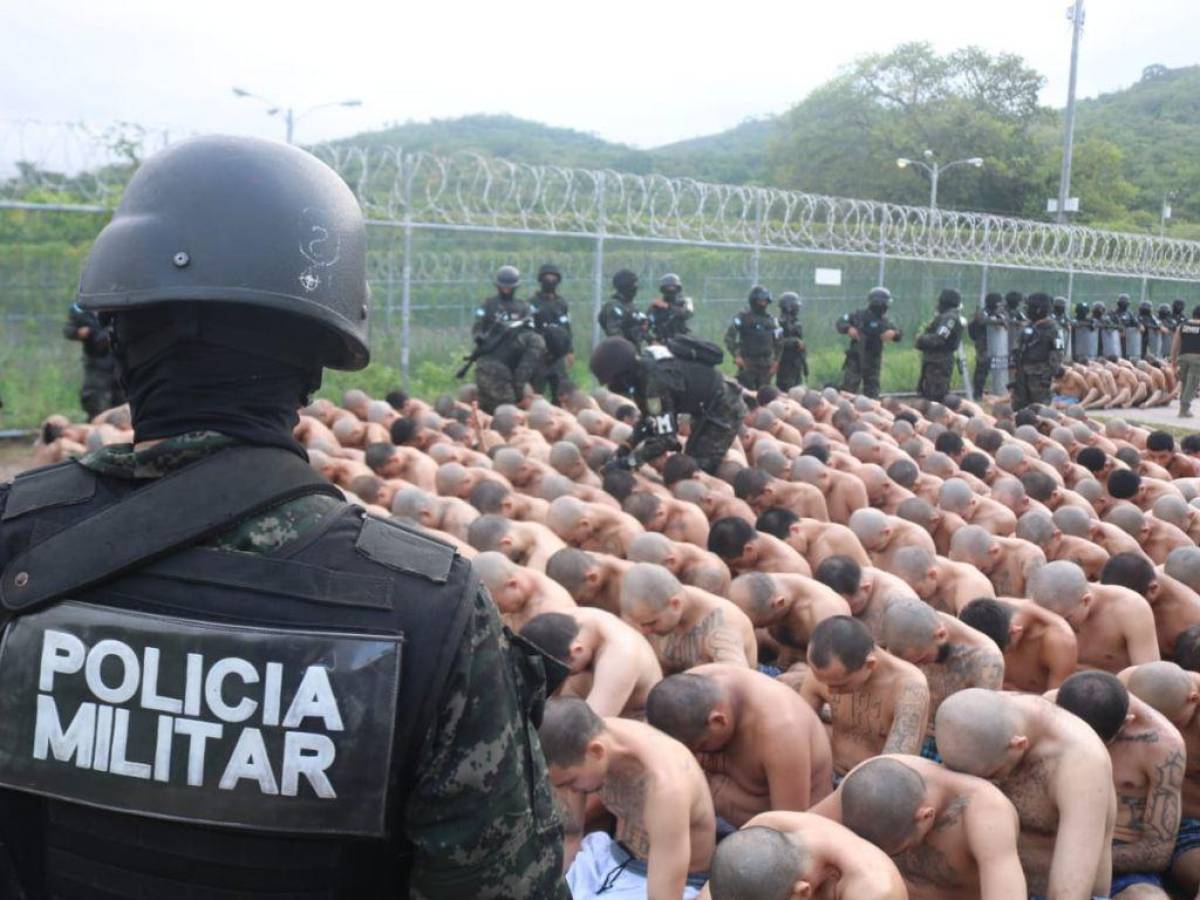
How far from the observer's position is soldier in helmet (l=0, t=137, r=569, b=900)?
127 cm

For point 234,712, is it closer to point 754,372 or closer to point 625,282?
point 625,282

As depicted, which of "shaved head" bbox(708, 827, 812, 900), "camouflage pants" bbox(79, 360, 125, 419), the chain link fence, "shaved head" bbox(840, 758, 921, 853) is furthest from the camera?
the chain link fence

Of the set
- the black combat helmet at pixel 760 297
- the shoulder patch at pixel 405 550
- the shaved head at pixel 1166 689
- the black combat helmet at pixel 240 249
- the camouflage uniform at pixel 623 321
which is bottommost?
the shaved head at pixel 1166 689

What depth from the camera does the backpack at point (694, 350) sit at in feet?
26.8

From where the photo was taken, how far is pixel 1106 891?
362 centimetres

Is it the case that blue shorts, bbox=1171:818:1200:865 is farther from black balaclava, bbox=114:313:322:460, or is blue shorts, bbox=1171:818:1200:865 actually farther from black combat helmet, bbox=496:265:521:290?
black combat helmet, bbox=496:265:521:290

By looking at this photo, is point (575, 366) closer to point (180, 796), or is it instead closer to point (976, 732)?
point (976, 732)

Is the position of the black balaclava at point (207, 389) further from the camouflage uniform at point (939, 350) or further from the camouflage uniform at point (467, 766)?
the camouflage uniform at point (939, 350)

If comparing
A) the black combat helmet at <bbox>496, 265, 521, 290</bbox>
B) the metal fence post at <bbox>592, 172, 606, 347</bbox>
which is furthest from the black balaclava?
the metal fence post at <bbox>592, 172, 606, 347</bbox>

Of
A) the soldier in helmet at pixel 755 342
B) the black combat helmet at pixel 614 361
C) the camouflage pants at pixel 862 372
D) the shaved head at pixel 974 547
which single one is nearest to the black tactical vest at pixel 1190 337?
the camouflage pants at pixel 862 372

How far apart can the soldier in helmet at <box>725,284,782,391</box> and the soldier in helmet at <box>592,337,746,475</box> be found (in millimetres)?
5370

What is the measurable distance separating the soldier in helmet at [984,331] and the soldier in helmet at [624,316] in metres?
5.58

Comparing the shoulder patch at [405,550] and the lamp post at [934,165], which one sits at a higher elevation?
the lamp post at [934,165]

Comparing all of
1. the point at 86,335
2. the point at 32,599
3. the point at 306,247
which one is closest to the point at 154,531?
the point at 32,599
